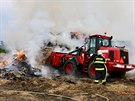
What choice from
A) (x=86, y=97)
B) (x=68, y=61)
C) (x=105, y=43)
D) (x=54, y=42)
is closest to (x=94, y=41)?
(x=105, y=43)

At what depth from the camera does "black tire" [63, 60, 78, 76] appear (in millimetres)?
17141

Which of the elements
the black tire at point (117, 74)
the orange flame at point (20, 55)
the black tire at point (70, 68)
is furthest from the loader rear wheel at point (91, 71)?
the orange flame at point (20, 55)

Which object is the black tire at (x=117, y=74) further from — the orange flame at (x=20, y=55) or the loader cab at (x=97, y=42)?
the orange flame at (x=20, y=55)

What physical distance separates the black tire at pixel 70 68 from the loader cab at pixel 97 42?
3.69 feet

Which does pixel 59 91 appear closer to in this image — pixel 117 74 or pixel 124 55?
pixel 124 55

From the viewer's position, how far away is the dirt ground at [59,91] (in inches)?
441

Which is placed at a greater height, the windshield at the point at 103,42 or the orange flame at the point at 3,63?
the windshield at the point at 103,42

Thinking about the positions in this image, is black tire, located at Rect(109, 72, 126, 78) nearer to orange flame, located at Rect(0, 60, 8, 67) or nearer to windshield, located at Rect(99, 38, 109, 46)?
windshield, located at Rect(99, 38, 109, 46)

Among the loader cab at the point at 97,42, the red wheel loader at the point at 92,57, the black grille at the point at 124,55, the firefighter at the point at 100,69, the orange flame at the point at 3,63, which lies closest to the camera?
the firefighter at the point at 100,69

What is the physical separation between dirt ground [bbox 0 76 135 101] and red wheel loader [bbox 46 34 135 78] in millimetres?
917

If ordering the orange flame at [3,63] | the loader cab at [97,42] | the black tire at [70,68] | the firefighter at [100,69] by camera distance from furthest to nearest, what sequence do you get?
the orange flame at [3,63] → the black tire at [70,68] → the loader cab at [97,42] → the firefighter at [100,69]

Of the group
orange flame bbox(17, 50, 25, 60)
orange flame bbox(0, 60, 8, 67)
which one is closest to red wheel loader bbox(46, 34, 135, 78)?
orange flame bbox(17, 50, 25, 60)

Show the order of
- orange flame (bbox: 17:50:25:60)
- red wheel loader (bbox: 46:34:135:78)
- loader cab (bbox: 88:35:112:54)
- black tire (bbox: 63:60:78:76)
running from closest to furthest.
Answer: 1. red wheel loader (bbox: 46:34:135:78)
2. loader cab (bbox: 88:35:112:54)
3. black tire (bbox: 63:60:78:76)
4. orange flame (bbox: 17:50:25:60)

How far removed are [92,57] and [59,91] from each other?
441 cm
